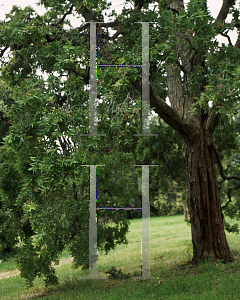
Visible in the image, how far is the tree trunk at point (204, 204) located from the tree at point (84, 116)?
3 centimetres

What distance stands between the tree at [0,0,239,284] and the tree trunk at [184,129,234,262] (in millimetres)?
27

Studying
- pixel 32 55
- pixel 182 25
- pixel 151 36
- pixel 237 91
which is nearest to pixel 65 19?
pixel 32 55

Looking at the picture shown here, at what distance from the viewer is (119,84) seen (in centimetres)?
527

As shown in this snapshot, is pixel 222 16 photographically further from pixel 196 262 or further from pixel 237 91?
pixel 196 262

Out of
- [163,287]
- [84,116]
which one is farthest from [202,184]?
[84,116]

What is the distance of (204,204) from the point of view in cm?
895

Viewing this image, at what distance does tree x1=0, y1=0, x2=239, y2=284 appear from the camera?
516 cm

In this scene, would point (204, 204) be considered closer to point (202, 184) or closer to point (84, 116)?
point (202, 184)

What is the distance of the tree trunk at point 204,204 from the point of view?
→ 8836 mm

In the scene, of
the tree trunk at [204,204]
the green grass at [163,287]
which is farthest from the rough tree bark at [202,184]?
the green grass at [163,287]

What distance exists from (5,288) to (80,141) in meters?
6.90

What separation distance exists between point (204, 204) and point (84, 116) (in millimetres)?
4961

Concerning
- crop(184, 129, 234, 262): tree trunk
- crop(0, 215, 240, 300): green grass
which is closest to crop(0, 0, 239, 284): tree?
crop(184, 129, 234, 262): tree trunk

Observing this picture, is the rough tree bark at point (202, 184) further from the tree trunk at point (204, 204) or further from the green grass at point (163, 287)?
the green grass at point (163, 287)
